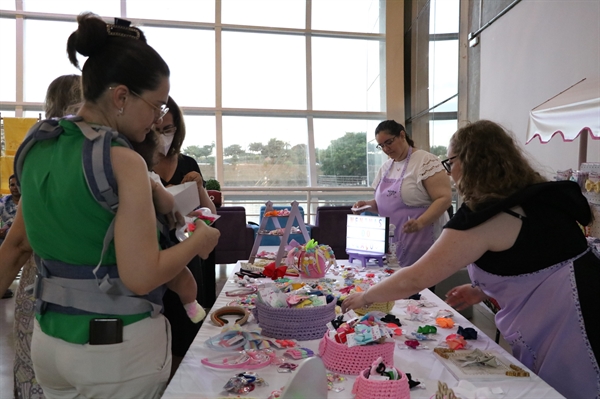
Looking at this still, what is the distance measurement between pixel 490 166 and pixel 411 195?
151 centimetres

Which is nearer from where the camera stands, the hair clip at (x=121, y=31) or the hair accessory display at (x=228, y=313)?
the hair clip at (x=121, y=31)

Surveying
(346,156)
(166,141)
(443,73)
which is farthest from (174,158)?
(346,156)

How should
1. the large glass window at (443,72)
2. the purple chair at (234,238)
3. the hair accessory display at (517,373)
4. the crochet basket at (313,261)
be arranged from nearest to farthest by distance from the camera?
1. the hair accessory display at (517,373)
2. the crochet basket at (313,261)
3. the purple chair at (234,238)
4. the large glass window at (443,72)

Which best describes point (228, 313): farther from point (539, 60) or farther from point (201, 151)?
point (201, 151)

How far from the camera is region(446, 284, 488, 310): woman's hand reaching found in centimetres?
170

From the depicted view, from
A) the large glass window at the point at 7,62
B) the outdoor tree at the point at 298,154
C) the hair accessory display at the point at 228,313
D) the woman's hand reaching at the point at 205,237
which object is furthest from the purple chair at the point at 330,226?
the large glass window at the point at 7,62

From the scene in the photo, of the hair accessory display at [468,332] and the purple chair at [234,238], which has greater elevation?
the hair accessory display at [468,332]

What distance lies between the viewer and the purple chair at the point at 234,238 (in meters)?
5.56

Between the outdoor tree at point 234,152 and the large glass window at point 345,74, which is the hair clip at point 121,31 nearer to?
the outdoor tree at point 234,152

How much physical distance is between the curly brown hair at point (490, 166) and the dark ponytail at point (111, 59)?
1.00 metres

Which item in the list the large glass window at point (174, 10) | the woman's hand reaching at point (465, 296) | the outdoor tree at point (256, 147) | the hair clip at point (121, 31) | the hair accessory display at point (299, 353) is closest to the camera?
the hair clip at point (121, 31)

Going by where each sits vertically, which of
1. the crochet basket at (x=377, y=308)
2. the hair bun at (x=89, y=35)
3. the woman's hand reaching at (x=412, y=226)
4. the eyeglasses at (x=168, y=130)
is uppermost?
the hair bun at (x=89, y=35)

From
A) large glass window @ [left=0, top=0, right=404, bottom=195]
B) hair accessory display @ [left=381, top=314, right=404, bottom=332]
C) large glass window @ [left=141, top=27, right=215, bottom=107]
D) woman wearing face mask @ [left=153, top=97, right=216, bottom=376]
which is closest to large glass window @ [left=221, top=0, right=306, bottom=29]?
large glass window @ [left=0, top=0, right=404, bottom=195]

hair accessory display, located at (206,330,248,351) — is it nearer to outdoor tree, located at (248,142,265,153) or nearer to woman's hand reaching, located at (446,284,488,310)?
woman's hand reaching, located at (446,284,488,310)
